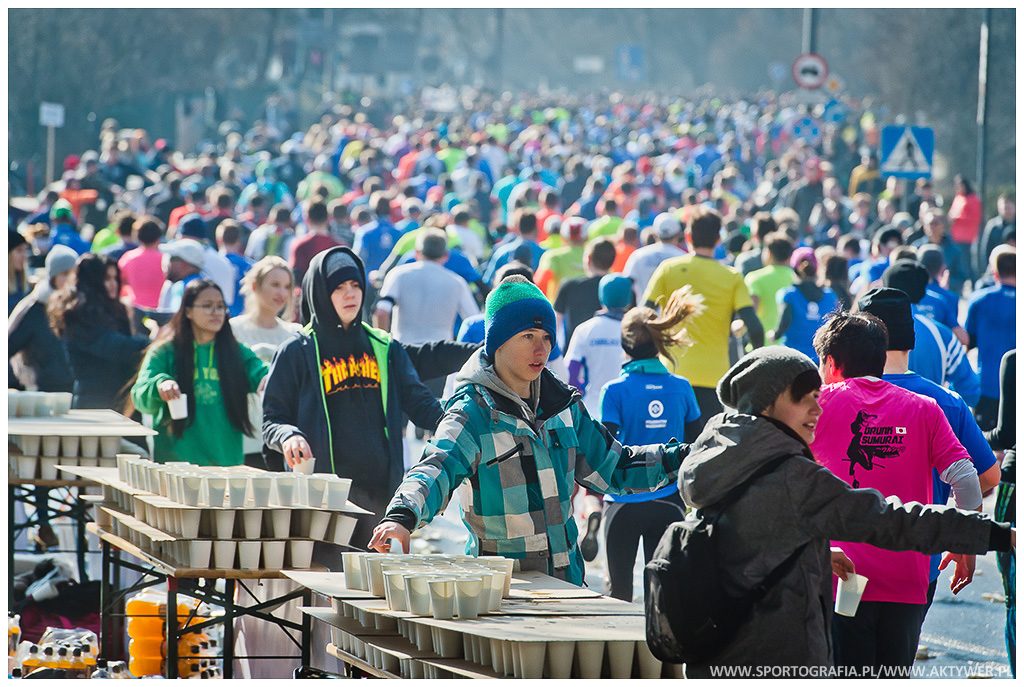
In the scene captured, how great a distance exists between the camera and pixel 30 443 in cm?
838

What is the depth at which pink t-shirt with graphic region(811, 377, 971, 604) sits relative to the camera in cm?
554

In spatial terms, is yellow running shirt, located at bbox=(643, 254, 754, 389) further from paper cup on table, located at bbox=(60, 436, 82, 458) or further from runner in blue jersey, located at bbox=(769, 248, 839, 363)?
paper cup on table, located at bbox=(60, 436, 82, 458)

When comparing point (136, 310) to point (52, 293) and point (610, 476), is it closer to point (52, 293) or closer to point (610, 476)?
point (52, 293)

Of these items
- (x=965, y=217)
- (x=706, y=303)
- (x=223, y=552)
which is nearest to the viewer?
(x=223, y=552)

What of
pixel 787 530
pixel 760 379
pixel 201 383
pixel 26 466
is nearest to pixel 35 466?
pixel 26 466

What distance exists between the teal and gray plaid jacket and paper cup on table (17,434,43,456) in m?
3.63

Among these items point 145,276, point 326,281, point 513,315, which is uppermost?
point 145,276

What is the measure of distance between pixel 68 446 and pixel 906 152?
1213cm

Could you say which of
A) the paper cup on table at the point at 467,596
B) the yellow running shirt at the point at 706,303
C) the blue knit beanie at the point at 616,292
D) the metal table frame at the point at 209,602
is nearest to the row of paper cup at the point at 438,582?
the paper cup on table at the point at 467,596

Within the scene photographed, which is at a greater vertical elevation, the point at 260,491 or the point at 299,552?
the point at 260,491

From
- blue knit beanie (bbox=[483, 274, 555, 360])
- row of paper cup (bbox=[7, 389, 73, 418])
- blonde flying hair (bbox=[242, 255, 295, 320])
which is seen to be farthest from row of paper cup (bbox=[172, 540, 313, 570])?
blonde flying hair (bbox=[242, 255, 295, 320])

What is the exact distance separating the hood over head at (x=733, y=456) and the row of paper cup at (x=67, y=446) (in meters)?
4.81

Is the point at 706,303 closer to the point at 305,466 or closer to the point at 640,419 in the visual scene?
the point at 640,419

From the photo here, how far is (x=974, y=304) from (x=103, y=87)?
42.0 m
